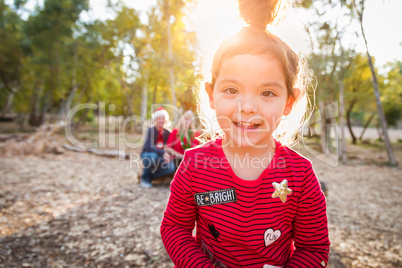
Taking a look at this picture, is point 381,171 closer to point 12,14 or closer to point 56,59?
point 56,59

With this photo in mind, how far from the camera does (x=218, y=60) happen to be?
3.98 ft

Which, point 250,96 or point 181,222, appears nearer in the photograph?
point 250,96

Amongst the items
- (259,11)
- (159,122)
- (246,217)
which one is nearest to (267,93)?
(259,11)

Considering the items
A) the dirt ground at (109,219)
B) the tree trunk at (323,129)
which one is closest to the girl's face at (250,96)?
the dirt ground at (109,219)

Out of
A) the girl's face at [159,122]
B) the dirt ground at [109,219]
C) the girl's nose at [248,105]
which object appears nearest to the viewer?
the girl's nose at [248,105]

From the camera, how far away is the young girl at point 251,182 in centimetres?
115

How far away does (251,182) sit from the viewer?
4.03 ft

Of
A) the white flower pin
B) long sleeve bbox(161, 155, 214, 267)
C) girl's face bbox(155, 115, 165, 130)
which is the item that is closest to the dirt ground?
girl's face bbox(155, 115, 165, 130)

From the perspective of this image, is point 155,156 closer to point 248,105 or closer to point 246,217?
point 246,217

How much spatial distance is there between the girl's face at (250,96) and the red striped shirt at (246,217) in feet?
0.76

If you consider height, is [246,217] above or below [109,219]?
above

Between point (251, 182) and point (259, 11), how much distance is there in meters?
0.82

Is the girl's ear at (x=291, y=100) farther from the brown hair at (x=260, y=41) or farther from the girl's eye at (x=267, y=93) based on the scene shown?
the girl's eye at (x=267, y=93)

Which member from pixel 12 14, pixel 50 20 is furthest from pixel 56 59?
pixel 12 14
